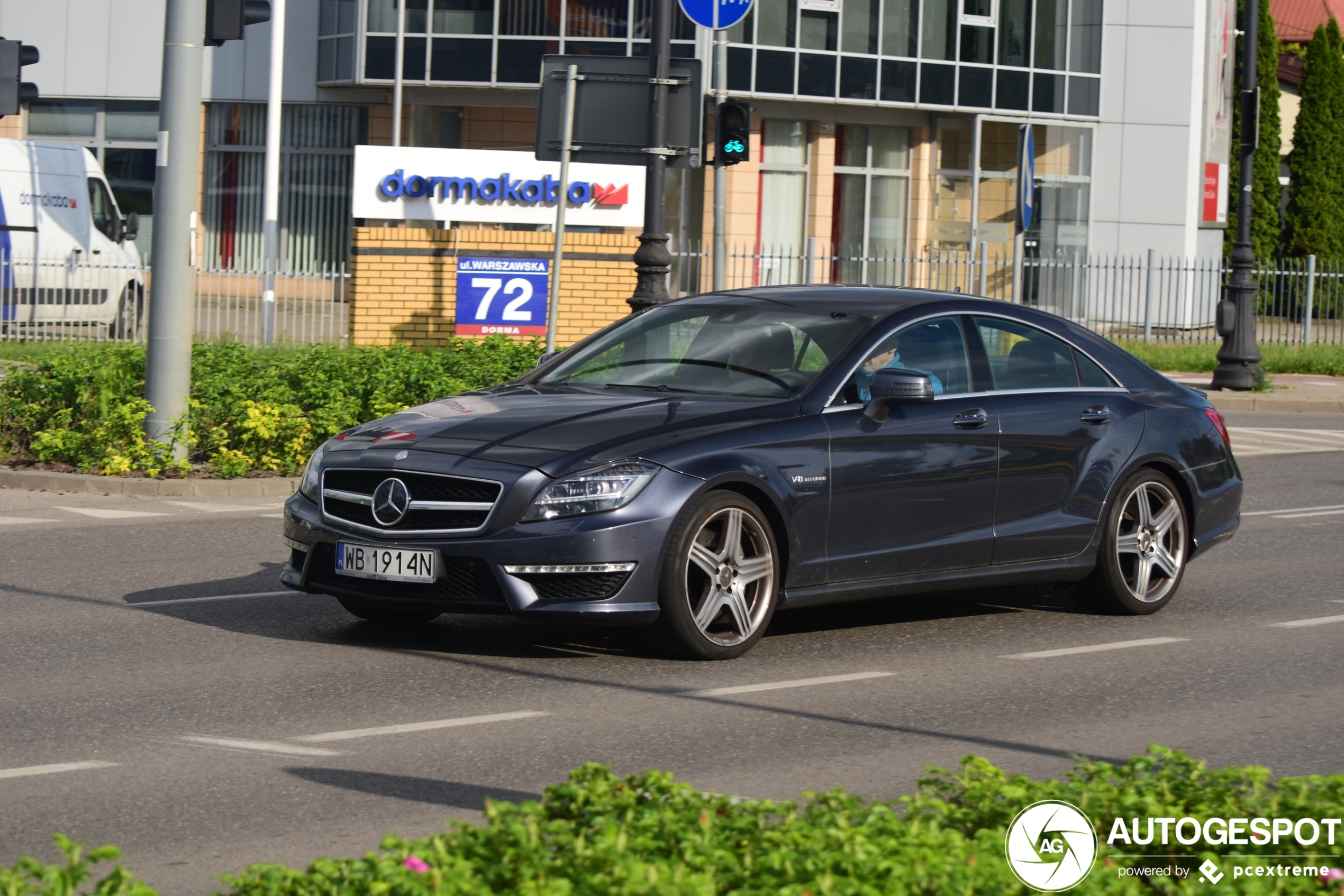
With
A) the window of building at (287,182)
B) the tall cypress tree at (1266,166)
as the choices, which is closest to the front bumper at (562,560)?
the window of building at (287,182)

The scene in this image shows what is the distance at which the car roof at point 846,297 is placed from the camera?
28.8ft

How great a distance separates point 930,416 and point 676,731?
2494 millimetres

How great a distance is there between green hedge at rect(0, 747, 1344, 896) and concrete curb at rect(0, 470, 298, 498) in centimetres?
967

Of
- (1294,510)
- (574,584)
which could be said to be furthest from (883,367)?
(1294,510)

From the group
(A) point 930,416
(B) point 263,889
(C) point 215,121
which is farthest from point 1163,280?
(B) point 263,889

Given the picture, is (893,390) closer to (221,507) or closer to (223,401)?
(221,507)

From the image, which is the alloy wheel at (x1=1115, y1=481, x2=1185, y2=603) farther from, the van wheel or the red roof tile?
the red roof tile

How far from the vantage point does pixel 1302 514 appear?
45.0 ft

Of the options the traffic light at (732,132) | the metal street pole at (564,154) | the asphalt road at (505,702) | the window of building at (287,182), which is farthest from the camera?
the window of building at (287,182)

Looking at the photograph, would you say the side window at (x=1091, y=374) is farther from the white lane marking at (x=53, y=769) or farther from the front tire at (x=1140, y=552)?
the white lane marking at (x=53, y=769)

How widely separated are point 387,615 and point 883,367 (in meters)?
2.46

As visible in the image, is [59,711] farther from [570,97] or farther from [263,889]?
[570,97]

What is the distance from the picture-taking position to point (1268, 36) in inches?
1855

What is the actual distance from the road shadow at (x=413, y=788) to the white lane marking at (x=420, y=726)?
17.3 inches
